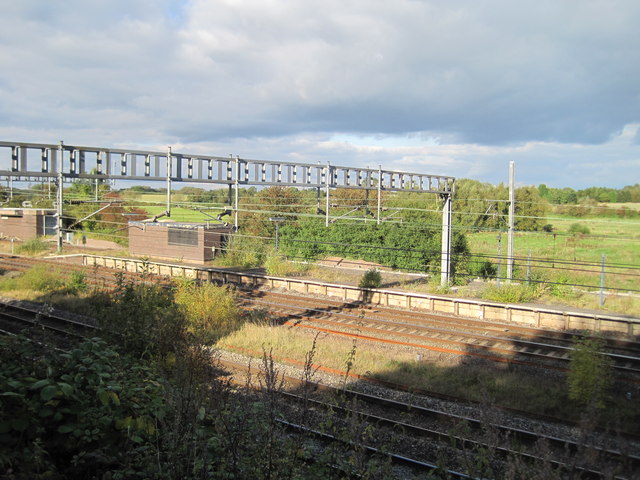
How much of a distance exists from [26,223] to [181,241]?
16965 millimetres

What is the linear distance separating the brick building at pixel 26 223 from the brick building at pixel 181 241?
10.1 meters

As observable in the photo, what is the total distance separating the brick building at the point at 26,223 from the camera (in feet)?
122

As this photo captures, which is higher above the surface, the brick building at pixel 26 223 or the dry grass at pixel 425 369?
the brick building at pixel 26 223

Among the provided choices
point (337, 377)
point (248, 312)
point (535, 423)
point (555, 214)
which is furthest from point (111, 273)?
point (555, 214)

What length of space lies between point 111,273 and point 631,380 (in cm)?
1995

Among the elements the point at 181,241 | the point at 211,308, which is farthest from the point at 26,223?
the point at 211,308

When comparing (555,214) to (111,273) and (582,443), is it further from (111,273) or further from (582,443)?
(582,443)

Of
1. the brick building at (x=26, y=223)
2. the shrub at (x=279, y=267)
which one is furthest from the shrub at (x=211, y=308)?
the brick building at (x=26, y=223)

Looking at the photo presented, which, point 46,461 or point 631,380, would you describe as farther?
point 631,380

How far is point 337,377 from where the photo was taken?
937 cm

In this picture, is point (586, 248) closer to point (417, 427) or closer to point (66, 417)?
point (417, 427)

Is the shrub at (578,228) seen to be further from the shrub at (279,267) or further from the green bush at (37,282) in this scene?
the green bush at (37,282)

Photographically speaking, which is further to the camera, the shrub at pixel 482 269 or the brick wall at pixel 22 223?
the brick wall at pixel 22 223

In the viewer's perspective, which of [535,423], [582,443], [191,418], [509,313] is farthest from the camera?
[509,313]
